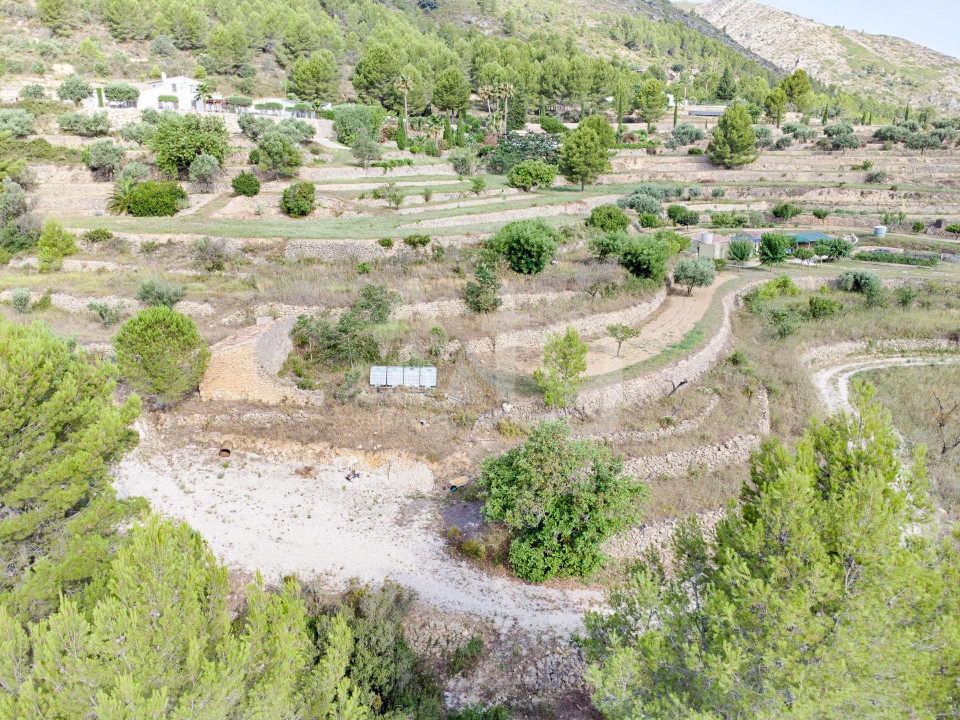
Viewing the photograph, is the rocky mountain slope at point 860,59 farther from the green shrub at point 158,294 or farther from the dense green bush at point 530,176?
the green shrub at point 158,294

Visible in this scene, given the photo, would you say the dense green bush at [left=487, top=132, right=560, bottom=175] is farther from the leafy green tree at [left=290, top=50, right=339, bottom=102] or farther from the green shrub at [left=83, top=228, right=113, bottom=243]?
the green shrub at [left=83, top=228, right=113, bottom=243]

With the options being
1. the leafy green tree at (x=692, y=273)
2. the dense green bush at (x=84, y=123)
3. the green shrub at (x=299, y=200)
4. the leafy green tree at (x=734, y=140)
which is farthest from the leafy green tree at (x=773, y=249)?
the dense green bush at (x=84, y=123)

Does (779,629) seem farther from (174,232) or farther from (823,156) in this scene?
(823,156)

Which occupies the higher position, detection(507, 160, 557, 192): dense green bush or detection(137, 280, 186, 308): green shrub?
detection(507, 160, 557, 192): dense green bush

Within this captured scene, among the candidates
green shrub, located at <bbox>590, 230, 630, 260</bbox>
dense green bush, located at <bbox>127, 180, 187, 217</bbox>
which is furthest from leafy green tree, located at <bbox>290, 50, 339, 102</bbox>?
green shrub, located at <bbox>590, 230, 630, 260</bbox>

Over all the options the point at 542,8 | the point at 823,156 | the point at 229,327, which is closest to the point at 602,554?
the point at 229,327
